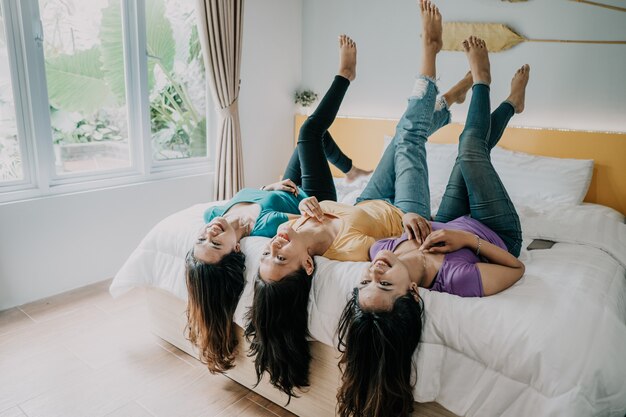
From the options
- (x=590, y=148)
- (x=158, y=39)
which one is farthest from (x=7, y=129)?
(x=590, y=148)

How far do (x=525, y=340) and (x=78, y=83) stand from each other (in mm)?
2891

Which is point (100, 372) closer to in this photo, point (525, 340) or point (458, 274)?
point (458, 274)

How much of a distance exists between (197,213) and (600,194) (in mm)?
2509

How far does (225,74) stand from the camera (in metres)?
3.42

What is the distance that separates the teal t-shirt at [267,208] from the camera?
6.19 ft

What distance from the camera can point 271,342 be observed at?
58.1 inches

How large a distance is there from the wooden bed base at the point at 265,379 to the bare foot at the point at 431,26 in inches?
59.1

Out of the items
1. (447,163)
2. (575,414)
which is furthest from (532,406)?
(447,163)

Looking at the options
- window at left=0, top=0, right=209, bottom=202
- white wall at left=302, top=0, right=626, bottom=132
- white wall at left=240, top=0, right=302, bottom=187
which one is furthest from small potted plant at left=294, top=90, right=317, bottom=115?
window at left=0, top=0, right=209, bottom=202

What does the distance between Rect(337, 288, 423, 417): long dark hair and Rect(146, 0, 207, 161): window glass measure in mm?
2564

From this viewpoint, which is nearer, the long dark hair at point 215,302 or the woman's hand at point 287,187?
the long dark hair at point 215,302

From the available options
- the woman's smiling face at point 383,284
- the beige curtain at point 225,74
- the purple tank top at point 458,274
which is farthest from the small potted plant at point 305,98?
the woman's smiling face at point 383,284

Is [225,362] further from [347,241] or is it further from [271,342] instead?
[347,241]

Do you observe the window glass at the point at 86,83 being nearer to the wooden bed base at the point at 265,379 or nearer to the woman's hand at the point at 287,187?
the wooden bed base at the point at 265,379
